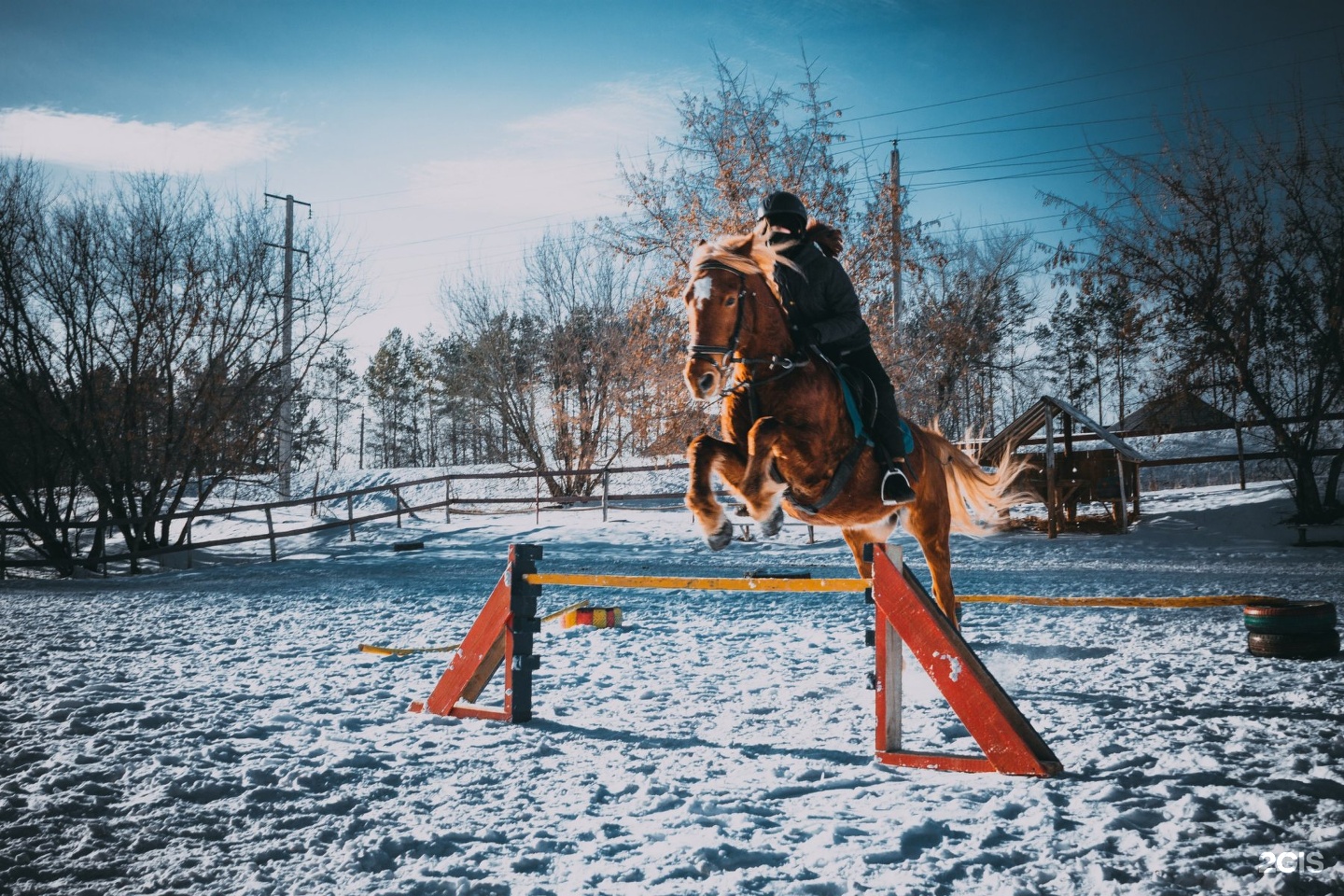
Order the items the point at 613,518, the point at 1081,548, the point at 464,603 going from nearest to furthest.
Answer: the point at 464,603 < the point at 1081,548 < the point at 613,518

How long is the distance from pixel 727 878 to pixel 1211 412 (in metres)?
16.2

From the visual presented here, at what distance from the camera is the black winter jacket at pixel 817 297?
395cm

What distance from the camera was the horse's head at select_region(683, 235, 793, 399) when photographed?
11.4 feet

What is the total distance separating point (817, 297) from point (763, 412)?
0.74m

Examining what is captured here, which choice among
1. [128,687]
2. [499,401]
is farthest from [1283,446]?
[499,401]

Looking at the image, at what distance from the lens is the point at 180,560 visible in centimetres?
1584

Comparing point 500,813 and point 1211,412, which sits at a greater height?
point 1211,412

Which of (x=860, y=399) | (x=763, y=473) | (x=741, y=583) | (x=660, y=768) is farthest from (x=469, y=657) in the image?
(x=860, y=399)

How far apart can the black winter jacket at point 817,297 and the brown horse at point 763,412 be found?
0.08 meters

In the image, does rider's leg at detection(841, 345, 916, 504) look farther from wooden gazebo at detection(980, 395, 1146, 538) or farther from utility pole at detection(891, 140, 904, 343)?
wooden gazebo at detection(980, 395, 1146, 538)

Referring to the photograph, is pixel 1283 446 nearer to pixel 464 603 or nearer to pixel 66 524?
pixel 464 603

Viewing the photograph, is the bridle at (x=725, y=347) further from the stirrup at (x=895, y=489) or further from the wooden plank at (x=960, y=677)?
the wooden plank at (x=960, y=677)

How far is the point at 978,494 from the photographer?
586cm

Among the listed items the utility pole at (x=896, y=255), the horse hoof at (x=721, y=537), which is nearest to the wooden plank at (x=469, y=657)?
the horse hoof at (x=721, y=537)
